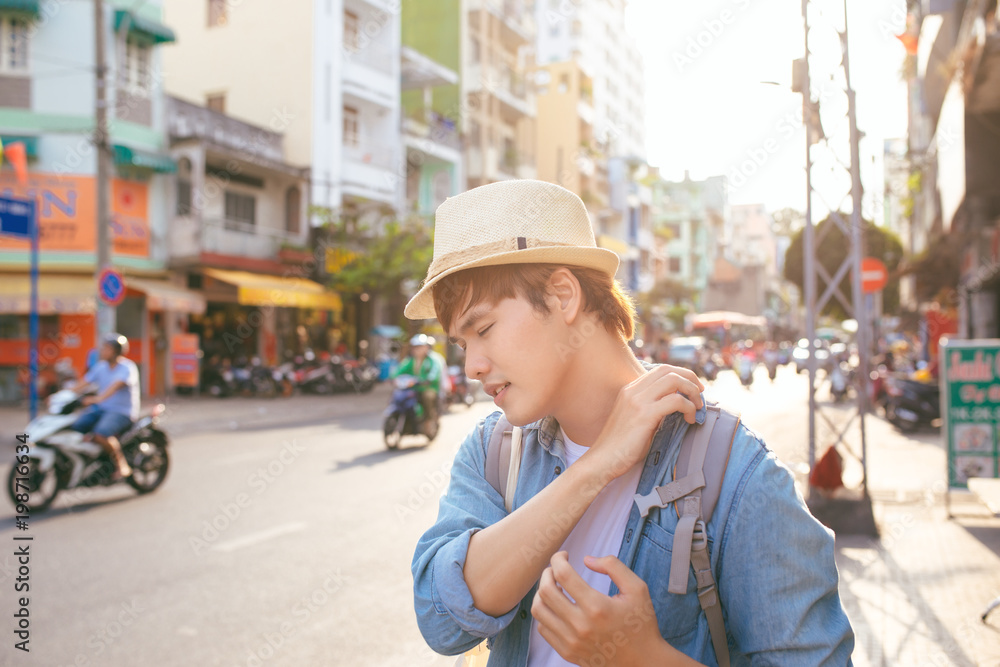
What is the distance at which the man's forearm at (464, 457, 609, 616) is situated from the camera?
125cm

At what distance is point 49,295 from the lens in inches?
688

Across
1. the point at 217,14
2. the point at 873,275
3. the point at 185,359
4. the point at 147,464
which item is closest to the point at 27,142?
the point at 185,359

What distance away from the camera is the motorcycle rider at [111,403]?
24.2ft

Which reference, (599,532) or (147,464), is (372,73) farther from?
(599,532)

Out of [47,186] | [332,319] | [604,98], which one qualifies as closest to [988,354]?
[47,186]

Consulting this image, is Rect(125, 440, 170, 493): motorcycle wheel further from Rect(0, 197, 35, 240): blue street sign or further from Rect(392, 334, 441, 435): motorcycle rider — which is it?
Rect(0, 197, 35, 240): blue street sign

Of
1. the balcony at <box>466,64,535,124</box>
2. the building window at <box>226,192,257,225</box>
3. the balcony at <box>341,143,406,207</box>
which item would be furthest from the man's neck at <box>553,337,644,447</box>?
the balcony at <box>466,64,535,124</box>

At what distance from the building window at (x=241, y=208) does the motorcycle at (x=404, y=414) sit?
1389cm

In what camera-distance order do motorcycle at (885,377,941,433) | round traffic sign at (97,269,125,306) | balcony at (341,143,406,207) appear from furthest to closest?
balcony at (341,143,406,207)
motorcycle at (885,377,941,433)
round traffic sign at (97,269,125,306)

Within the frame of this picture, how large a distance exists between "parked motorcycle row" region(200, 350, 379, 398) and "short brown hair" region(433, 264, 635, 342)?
757 inches

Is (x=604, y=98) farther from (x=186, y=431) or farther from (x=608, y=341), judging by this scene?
(x=608, y=341)

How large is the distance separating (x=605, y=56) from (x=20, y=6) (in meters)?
55.8

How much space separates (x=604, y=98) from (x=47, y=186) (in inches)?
2170

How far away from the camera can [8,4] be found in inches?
693
